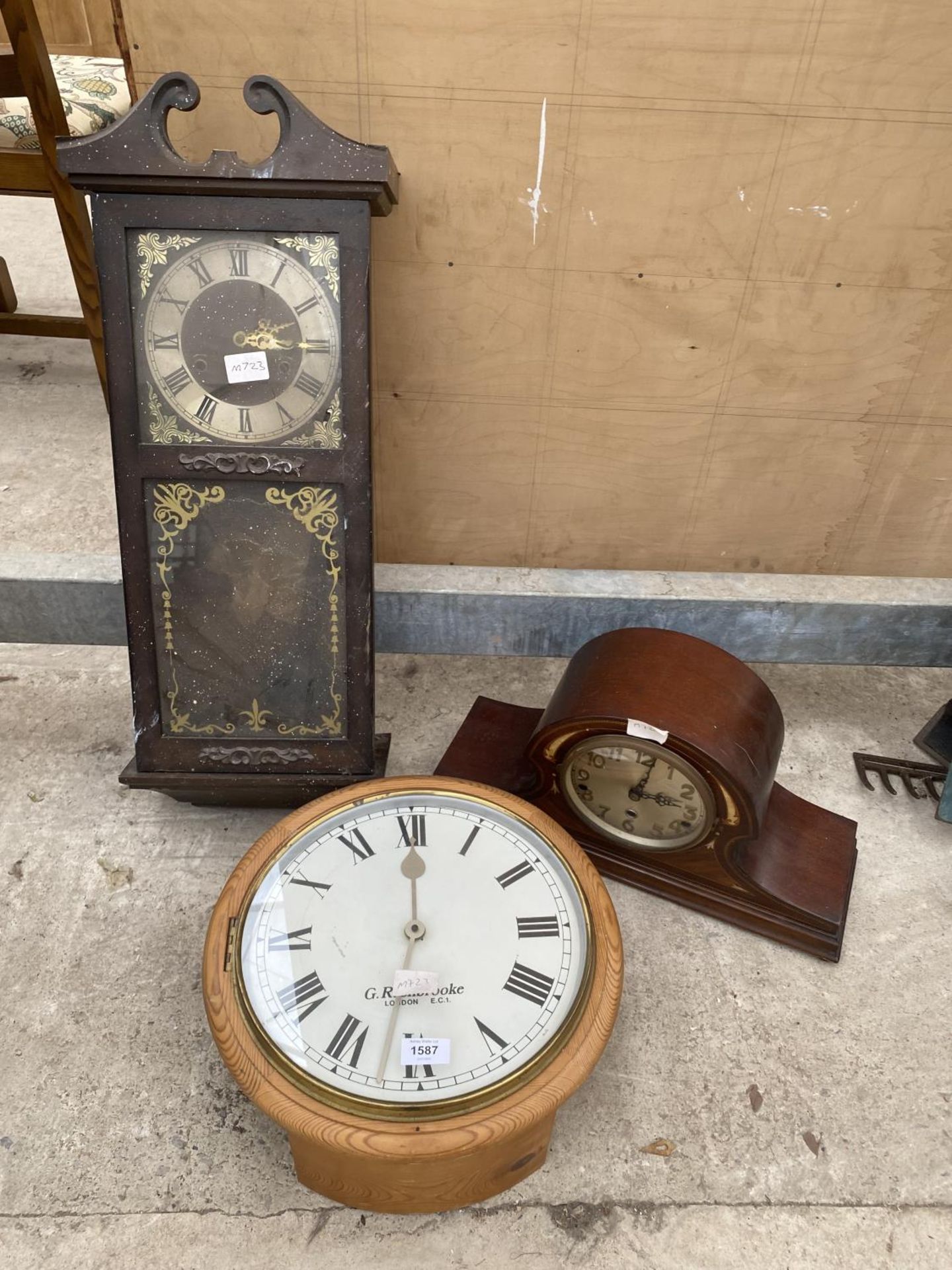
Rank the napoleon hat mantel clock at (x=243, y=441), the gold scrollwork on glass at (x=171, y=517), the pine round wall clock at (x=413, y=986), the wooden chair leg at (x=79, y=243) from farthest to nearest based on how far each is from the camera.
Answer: the wooden chair leg at (x=79, y=243), the gold scrollwork on glass at (x=171, y=517), the napoleon hat mantel clock at (x=243, y=441), the pine round wall clock at (x=413, y=986)

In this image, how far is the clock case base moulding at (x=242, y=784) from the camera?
2.00 meters

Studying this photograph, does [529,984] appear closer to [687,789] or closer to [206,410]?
[687,789]

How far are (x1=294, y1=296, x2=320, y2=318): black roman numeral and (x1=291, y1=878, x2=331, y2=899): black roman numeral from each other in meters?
1.13

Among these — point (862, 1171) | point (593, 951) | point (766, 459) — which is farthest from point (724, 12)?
point (862, 1171)

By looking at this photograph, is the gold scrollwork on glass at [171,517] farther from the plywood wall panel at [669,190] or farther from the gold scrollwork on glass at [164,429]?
the plywood wall panel at [669,190]

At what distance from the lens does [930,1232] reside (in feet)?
4.72

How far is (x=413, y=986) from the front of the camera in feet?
4.62

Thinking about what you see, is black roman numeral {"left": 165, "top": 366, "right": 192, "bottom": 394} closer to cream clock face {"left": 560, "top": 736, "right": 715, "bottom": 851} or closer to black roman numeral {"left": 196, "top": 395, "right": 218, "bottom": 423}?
black roman numeral {"left": 196, "top": 395, "right": 218, "bottom": 423}

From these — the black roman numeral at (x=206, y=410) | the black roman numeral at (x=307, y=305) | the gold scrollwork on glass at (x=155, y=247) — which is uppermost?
the gold scrollwork on glass at (x=155, y=247)

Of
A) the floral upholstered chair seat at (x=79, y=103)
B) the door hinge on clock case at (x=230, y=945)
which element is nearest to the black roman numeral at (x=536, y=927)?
the door hinge on clock case at (x=230, y=945)

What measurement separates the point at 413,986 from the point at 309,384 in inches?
47.0

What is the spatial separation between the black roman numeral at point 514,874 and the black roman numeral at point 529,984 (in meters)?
0.15

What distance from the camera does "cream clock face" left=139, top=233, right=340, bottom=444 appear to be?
172 centimetres

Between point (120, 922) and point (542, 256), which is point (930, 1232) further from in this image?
point (542, 256)
